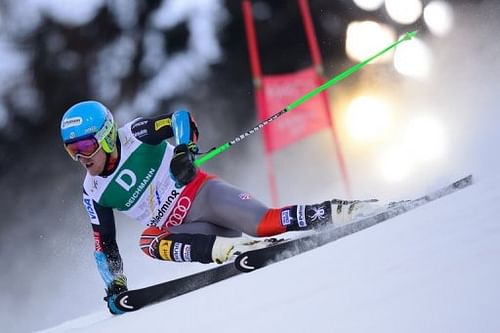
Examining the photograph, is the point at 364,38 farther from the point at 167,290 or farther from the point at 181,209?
the point at 167,290

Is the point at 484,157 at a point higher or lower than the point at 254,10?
lower

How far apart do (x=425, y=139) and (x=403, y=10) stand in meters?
1.93

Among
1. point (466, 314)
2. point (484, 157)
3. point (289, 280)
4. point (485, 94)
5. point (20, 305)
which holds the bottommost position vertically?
point (466, 314)

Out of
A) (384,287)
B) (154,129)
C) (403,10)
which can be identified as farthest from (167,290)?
(403,10)

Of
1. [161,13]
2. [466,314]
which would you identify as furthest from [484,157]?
[161,13]

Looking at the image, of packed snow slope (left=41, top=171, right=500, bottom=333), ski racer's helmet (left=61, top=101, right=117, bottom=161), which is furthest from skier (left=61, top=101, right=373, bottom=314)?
packed snow slope (left=41, top=171, right=500, bottom=333)

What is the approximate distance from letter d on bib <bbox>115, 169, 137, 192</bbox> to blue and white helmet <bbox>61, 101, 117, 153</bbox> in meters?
0.15

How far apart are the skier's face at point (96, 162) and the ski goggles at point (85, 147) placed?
29mm

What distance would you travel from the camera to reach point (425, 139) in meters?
7.10

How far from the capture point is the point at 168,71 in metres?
8.31

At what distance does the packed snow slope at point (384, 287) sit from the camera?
143 cm

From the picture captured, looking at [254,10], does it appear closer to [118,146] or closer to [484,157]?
[484,157]

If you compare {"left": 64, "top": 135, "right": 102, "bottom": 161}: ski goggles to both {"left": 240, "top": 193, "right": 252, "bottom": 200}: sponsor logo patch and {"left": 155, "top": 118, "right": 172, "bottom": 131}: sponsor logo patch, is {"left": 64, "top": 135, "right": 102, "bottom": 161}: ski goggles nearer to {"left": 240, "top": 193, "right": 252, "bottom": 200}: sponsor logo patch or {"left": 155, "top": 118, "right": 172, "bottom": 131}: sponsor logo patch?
{"left": 155, "top": 118, "right": 172, "bottom": 131}: sponsor logo patch

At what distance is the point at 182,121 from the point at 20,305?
4971 millimetres
